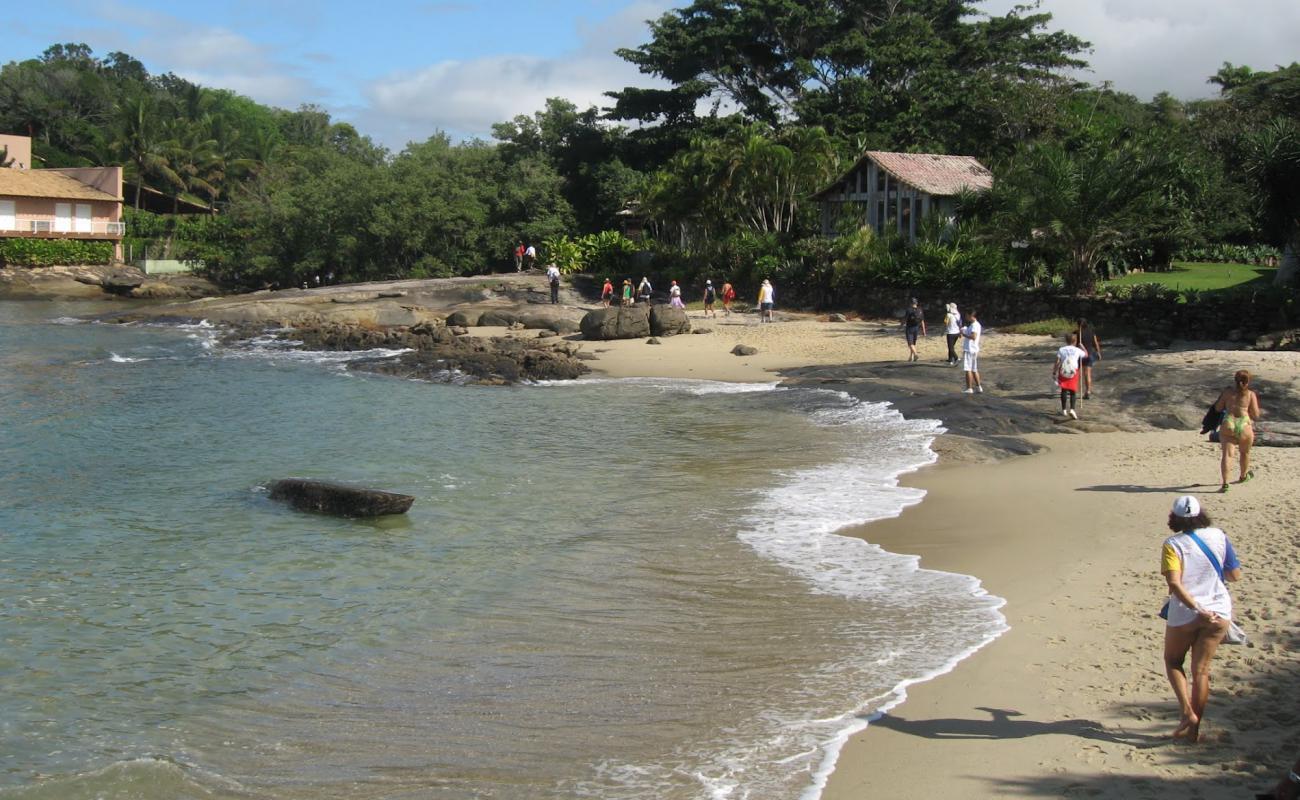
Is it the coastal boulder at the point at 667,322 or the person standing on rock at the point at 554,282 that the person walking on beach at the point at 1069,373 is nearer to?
the coastal boulder at the point at 667,322

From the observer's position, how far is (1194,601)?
618 centimetres

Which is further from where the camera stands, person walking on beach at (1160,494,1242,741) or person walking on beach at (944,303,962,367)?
person walking on beach at (944,303,962,367)

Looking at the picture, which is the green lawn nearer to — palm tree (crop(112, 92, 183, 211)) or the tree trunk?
the tree trunk

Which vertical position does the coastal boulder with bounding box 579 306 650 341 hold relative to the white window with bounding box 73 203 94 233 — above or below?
below

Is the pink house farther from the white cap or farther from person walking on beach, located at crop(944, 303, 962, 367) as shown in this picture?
the white cap

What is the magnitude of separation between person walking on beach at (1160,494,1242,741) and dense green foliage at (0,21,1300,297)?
71.9 ft

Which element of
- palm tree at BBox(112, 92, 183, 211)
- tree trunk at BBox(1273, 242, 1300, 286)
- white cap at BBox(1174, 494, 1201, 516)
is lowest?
white cap at BBox(1174, 494, 1201, 516)

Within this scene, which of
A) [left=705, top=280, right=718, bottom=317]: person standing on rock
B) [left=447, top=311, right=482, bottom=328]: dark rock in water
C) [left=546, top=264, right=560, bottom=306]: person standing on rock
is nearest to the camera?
[left=705, top=280, right=718, bottom=317]: person standing on rock

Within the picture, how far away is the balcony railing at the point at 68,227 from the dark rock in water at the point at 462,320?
32.9 meters

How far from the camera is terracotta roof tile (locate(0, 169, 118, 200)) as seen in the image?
5631 centimetres

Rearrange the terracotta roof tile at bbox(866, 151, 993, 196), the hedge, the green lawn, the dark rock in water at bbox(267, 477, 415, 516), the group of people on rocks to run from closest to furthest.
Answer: the dark rock in water at bbox(267, 477, 415, 516), the green lawn, the group of people on rocks, the terracotta roof tile at bbox(866, 151, 993, 196), the hedge

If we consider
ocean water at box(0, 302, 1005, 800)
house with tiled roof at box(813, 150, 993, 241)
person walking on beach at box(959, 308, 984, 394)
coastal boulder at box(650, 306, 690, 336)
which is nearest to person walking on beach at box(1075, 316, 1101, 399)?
person walking on beach at box(959, 308, 984, 394)

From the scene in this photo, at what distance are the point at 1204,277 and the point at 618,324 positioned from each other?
1688 centimetres

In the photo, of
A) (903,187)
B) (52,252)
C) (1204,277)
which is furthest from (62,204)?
(1204,277)
